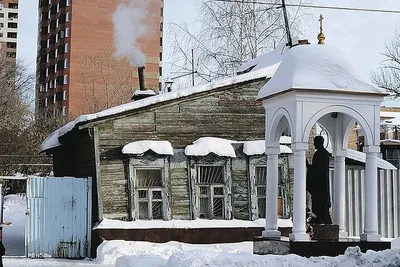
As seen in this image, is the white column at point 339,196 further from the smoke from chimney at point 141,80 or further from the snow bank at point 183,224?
the smoke from chimney at point 141,80

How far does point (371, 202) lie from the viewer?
12.4m

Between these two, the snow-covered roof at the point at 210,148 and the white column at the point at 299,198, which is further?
the snow-covered roof at the point at 210,148

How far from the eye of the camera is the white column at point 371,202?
1236cm

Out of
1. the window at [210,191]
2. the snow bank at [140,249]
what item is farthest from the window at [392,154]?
the snow bank at [140,249]

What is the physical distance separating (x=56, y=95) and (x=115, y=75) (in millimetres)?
21418

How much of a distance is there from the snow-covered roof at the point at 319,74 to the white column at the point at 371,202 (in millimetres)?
1240

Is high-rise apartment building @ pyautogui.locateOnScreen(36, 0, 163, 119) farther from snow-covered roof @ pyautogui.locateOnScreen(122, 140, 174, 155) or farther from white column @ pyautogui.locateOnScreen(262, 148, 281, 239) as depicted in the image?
white column @ pyautogui.locateOnScreen(262, 148, 281, 239)

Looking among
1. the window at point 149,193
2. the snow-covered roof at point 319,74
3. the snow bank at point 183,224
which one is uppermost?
the snow-covered roof at point 319,74

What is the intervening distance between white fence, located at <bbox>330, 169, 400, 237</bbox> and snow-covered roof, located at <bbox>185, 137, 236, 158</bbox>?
369 centimetres

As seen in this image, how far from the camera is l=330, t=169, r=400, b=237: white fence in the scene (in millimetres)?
19297

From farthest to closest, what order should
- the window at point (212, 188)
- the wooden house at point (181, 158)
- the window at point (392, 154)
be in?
the window at point (392, 154)
the window at point (212, 188)
the wooden house at point (181, 158)

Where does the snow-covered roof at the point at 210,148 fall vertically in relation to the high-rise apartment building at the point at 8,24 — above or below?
below

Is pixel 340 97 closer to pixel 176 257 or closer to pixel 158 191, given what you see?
pixel 176 257

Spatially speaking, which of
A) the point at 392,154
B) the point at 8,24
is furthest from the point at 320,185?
the point at 8,24
